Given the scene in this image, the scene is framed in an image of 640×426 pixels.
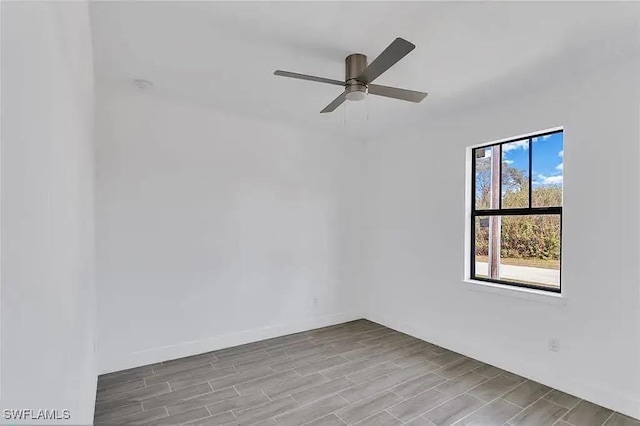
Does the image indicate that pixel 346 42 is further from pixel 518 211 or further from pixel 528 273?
pixel 528 273

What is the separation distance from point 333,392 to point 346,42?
277 centimetres

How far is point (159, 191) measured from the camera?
11.2 ft

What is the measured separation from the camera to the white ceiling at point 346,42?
6.45 ft

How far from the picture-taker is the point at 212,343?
3.69 metres

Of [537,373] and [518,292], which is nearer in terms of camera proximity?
[537,373]

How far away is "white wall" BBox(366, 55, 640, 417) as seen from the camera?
252 cm

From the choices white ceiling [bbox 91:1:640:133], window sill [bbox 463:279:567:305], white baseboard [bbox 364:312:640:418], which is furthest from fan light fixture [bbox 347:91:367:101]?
white baseboard [bbox 364:312:640:418]

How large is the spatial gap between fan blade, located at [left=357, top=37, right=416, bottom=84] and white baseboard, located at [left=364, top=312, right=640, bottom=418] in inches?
116

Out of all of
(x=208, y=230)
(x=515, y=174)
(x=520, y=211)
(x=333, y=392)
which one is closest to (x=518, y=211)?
(x=520, y=211)

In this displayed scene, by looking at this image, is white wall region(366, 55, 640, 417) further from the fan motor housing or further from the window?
the fan motor housing

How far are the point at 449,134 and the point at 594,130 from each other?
1397mm

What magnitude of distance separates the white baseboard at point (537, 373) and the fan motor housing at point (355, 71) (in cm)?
290

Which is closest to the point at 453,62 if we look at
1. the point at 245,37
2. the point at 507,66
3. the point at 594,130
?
the point at 507,66

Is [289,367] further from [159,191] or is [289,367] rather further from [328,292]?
[159,191]
